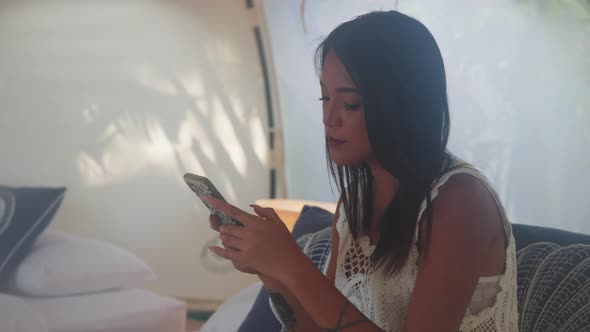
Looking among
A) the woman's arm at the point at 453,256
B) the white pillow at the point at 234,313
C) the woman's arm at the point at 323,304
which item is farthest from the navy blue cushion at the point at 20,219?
the woman's arm at the point at 453,256

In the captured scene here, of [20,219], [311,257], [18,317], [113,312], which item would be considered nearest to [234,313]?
[311,257]

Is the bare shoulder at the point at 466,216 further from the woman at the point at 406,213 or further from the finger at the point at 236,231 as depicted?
the finger at the point at 236,231

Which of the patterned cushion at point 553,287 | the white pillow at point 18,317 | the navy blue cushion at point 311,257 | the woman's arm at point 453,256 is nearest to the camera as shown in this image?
the woman's arm at point 453,256

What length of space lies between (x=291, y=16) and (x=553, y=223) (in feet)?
3.04

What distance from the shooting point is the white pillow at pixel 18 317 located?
1221 mm

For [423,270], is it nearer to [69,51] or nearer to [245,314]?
[245,314]

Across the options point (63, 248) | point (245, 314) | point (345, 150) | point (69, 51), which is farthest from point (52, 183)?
point (345, 150)

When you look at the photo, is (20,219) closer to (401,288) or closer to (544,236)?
(401,288)

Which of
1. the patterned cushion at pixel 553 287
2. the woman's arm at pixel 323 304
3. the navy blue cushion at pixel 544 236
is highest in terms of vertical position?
the woman's arm at pixel 323 304

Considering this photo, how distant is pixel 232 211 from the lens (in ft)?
2.23

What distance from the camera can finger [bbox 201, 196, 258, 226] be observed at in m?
0.68

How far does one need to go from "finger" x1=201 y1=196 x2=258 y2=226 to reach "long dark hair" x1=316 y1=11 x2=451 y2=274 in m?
0.17

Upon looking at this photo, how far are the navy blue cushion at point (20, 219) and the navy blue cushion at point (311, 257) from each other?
2.04 ft

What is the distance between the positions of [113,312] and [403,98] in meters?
0.95
